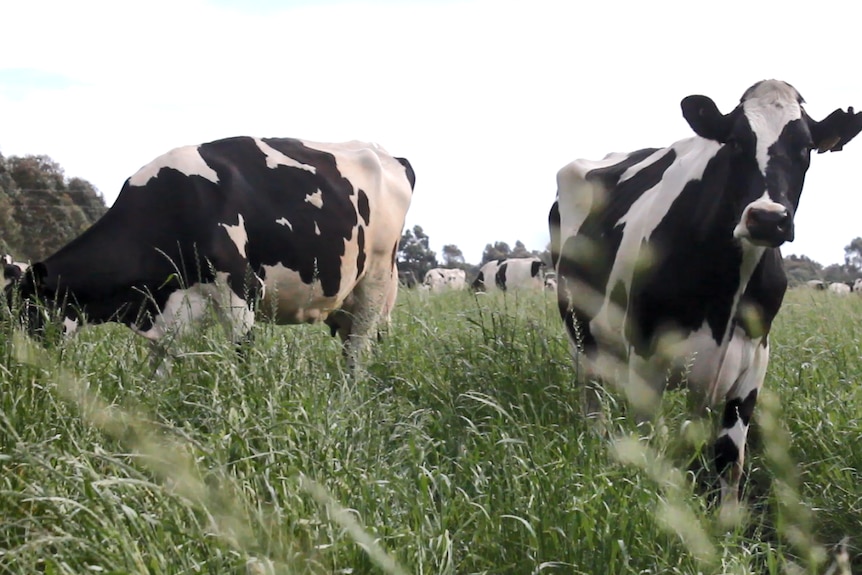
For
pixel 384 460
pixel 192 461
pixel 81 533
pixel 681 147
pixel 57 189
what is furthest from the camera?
pixel 57 189

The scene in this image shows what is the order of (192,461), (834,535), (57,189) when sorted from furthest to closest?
1. (57,189)
2. (834,535)
3. (192,461)

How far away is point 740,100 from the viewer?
15.1 ft

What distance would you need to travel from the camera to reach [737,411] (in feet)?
15.1

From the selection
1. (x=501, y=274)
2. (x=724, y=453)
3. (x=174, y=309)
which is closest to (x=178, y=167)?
(x=174, y=309)

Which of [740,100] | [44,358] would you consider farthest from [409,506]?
[740,100]

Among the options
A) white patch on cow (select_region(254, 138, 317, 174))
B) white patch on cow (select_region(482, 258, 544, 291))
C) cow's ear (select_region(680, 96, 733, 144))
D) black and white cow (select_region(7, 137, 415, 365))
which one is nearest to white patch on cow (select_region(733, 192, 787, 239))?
cow's ear (select_region(680, 96, 733, 144))

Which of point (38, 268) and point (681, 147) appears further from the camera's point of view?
point (38, 268)

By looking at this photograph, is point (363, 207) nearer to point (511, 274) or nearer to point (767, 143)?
point (767, 143)

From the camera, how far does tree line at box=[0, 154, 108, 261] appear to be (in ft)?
125

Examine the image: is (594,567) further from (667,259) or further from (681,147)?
(681,147)

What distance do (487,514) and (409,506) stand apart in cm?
26

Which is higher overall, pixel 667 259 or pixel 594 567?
pixel 667 259

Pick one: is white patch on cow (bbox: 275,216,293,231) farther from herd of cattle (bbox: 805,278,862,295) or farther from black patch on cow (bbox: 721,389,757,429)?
herd of cattle (bbox: 805,278,862,295)

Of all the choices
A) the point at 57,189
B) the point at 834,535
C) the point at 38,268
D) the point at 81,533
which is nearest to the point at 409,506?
the point at 81,533
